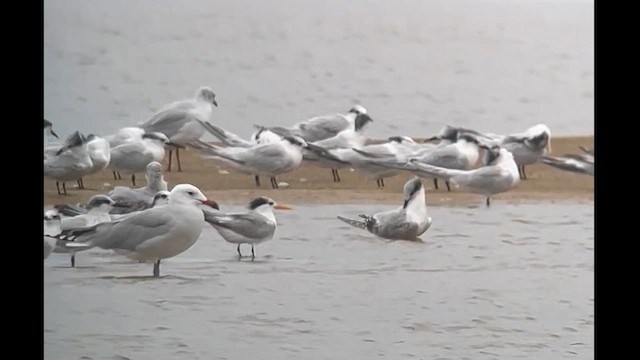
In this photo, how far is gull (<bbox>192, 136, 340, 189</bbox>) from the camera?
2.70 metres

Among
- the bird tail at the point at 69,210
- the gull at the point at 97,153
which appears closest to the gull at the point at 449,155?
the gull at the point at 97,153

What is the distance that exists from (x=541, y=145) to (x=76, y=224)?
5.53ft

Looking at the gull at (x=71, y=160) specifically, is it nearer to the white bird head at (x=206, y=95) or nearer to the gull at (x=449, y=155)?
the white bird head at (x=206, y=95)

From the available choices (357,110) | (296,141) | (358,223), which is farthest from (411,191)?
(296,141)

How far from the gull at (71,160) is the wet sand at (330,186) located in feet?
0.11

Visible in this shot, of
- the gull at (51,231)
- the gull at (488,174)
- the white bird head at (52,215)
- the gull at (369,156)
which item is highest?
the gull at (369,156)

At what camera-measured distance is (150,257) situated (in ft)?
8.72

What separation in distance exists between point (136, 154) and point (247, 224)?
472mm

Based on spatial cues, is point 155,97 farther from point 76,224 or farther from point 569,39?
point 569,39

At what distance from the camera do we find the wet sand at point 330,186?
8.80 feet

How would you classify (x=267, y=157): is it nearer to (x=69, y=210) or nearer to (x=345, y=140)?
(x=345, y=140)

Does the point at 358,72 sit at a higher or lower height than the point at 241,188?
higher
